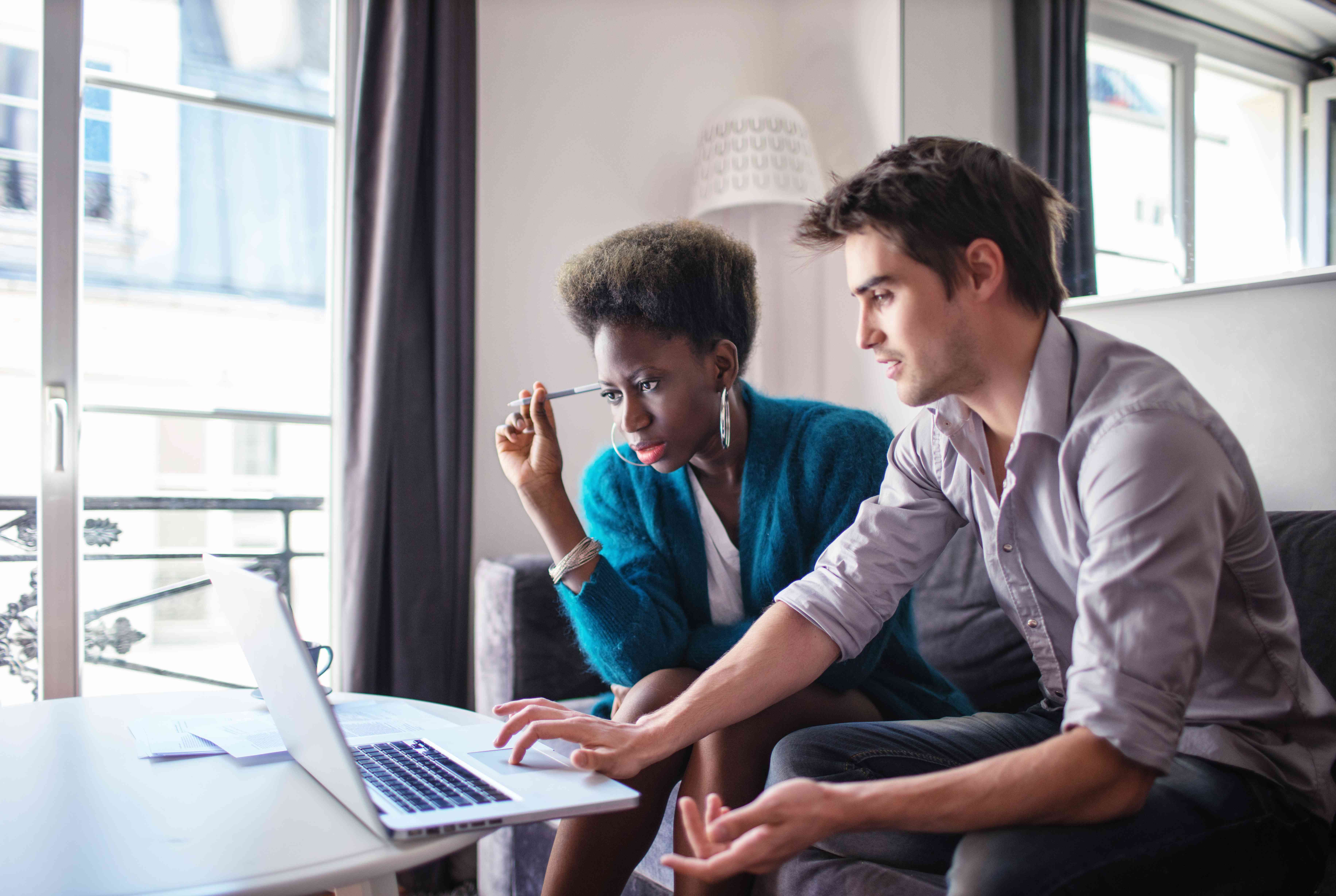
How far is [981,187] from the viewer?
3.28ft

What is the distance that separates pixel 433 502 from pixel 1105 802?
170 centimetres

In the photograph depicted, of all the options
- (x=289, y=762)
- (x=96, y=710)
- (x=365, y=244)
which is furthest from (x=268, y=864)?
(x=365, y=244)

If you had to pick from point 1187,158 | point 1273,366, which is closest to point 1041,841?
point 1273,366

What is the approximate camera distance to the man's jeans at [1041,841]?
76 cm

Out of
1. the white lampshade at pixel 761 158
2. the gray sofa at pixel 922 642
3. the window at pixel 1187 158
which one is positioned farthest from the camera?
the white lampshade at pixel 761 158

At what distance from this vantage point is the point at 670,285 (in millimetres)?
1416

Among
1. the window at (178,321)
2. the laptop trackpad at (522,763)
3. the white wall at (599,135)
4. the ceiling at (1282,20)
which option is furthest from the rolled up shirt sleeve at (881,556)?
the window at (178,321)

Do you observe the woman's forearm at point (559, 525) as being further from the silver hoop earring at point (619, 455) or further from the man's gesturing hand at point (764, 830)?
the man's gesturing hand at point (764, 830)

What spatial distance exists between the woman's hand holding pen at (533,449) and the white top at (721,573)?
24 centimetres

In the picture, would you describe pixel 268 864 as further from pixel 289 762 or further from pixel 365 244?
pixel 365 244

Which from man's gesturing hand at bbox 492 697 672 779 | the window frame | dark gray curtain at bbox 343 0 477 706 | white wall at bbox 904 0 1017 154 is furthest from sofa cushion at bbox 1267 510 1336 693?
the window frame

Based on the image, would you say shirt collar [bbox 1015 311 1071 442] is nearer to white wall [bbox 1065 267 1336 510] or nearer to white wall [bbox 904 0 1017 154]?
white wall [bbox 1065 267 1336 510]

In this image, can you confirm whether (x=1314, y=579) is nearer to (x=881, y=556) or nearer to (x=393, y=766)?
(x=881, y=556)

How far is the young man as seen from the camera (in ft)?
2.47
